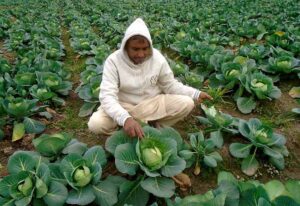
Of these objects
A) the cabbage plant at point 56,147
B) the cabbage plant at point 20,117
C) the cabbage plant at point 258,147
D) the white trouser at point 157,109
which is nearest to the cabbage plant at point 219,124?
the cabbage plant at point 258,147

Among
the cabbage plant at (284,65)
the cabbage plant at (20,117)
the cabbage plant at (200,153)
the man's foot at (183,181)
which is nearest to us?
the man's foot at (183,181)

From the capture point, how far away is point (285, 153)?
10.5 ft

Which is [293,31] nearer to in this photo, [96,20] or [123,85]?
[123,85]

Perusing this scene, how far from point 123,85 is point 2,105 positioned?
141cm

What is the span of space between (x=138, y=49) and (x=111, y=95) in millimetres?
446

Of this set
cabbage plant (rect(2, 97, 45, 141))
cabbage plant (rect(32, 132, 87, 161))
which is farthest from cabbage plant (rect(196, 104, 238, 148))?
cabbage plant (rect(2, 97, 45, 141))

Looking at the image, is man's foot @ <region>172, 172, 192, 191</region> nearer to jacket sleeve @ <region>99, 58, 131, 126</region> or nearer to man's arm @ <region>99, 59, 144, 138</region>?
man's arm @ <region>99, 59, 144, 138</region>

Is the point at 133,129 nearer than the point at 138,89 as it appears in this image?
Yes

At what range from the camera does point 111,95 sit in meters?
3.12

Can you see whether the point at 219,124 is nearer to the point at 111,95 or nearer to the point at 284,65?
the point at 111,95

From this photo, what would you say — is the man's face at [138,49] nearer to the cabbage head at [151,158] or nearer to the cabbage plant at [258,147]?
the cabbage head at [151,158]

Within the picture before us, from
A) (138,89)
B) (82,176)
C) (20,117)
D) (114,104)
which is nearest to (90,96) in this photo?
(20,117)

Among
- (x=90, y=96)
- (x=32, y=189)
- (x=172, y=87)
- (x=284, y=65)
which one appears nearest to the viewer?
(x=32, y=189)

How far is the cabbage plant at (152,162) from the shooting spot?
2578 mm
